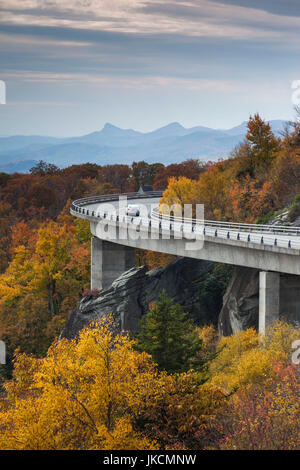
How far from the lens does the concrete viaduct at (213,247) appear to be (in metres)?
40.7

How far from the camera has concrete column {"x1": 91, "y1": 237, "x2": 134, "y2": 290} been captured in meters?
64.7

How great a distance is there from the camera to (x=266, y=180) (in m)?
71.2

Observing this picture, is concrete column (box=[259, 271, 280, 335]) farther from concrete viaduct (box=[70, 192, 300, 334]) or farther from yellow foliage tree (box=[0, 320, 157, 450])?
yellow foliage tree (box=[0, 320, 157, 450])

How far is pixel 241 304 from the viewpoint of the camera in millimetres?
45094

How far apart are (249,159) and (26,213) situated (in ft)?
164

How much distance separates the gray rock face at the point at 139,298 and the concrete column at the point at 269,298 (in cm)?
1246

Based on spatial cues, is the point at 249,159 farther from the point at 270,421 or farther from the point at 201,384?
the point at 270,421

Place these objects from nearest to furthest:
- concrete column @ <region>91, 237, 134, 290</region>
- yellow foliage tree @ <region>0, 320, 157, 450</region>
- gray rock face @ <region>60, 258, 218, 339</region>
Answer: yellow foliage tree @ <region>0, 320, 157, 450</region> → gray rock face @ <region>60, 258, 218, 339</region> → concrete column @ <region>91, 237, 134, 290</region>

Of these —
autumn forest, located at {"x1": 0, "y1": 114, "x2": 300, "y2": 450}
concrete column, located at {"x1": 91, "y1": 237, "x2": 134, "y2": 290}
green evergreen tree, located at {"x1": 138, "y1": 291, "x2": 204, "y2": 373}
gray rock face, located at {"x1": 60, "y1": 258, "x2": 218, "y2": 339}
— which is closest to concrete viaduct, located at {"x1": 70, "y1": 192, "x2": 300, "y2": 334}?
concrete column, located at {"x1": 91, "y1": 237, "x2": 134, "y2": 290}

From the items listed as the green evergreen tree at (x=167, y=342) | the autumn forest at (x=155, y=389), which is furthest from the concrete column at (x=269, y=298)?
the green evergreen tree at (x=167, y=342)

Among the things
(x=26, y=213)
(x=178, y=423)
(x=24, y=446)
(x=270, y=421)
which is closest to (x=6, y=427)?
(x=24, y=446)

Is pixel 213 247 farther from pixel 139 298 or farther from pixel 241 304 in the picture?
pixel 139 298

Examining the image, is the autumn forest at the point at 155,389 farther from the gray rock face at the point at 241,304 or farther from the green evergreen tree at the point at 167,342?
the gray rock face at the point at 241,304
